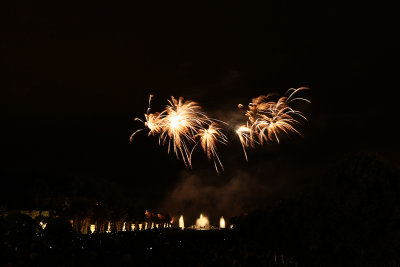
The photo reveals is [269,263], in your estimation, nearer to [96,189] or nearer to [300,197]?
[300,197]

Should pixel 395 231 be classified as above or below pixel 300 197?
below

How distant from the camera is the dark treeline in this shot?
25.0 ft

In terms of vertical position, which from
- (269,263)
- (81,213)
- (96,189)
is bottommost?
(269,263)

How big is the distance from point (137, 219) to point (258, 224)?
307ft

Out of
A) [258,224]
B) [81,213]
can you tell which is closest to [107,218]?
[81,213]

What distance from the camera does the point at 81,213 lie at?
63938 millimetres

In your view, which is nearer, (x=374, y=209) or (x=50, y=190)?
(x=374, y=209)

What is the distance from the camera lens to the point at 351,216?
7.90 metres

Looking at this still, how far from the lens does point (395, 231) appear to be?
293 inches

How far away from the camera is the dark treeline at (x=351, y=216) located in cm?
762

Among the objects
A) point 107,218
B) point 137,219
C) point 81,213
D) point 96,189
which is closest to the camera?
point 81,213

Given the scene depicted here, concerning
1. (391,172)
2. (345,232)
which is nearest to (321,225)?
(345,232)

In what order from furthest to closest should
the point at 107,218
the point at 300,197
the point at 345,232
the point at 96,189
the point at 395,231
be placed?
the point at 96,189 < the point at 107,218 < the point at 300,197 < the point at 345,232 < the point at 395,231

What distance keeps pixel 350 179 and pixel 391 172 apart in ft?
2.43
